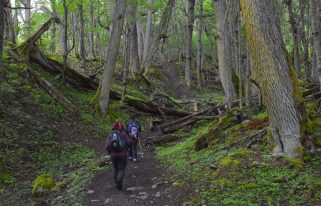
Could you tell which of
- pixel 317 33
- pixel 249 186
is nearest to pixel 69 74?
pixel 317 33

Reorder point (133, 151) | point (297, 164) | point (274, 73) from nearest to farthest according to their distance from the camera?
point (297, 164) → point (274, 73) → point (133, 151)

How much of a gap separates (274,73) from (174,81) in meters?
26.5

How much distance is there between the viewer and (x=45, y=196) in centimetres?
784

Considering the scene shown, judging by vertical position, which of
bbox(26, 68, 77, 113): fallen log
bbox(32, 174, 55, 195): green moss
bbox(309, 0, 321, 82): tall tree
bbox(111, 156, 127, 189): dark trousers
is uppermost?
bbox(309, 0, 321, 82): tall tree

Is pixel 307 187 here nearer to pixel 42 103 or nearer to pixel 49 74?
pixel 42 103

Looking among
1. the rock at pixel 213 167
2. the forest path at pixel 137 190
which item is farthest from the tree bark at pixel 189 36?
the rock at pixel 213 167

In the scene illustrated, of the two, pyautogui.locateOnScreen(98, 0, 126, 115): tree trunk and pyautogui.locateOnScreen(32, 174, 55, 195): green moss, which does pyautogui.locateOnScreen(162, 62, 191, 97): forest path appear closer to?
pyautogui.locateOnScreen(98, 0, 126, 115): tree trunk

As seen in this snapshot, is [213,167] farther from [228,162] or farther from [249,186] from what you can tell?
[249,186]

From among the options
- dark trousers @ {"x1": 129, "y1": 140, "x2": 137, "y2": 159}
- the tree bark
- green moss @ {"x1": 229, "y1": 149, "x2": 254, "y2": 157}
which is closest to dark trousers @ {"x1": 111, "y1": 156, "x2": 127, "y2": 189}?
green moss @ {"x1": 229, "y1": 149, "x2": 254, "y2": 157}

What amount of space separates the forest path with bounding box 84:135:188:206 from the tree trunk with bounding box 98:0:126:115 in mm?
6935

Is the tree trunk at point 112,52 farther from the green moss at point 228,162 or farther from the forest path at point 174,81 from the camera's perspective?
the forest path at point 174,81

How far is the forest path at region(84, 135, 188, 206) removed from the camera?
22.4 feet

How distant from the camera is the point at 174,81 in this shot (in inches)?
1326

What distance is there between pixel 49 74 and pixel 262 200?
47.3ft
